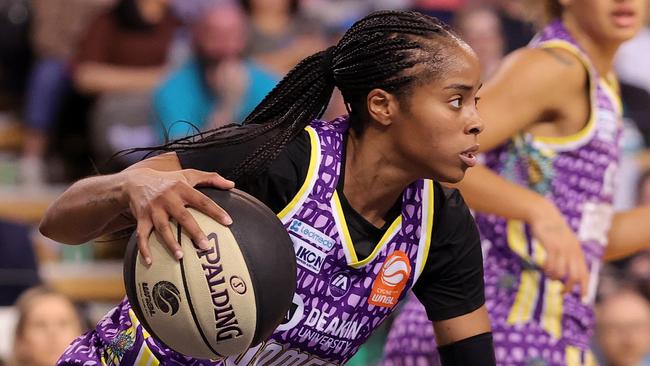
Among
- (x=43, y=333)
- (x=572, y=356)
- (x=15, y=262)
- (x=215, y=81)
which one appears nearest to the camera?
(x=572, y=356)

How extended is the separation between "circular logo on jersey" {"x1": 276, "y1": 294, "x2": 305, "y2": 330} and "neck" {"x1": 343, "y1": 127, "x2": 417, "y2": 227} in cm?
24

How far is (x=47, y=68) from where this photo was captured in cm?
763

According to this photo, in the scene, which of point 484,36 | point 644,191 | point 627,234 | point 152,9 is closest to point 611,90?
point 627,234

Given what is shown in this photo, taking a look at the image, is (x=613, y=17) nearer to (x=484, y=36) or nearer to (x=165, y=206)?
(x=165, y=206)

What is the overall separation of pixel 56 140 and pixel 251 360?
4.81m

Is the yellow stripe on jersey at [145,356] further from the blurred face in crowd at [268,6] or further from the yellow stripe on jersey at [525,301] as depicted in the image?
the blurred face in crowd at [268,6]

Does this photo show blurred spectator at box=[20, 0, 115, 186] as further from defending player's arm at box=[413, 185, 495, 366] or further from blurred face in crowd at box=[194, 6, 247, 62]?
defending player's arm at box=[413, 185, 495, 366]

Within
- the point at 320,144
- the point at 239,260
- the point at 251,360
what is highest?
the point at 320,144

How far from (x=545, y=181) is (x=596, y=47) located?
45 centimetres

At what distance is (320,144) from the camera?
9.83ft

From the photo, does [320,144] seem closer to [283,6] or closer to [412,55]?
[412,55]

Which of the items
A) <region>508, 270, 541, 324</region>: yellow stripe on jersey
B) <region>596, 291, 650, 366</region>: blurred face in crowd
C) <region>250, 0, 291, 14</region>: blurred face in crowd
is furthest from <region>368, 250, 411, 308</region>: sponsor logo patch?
<region>250, 0, 291, 14</region>: blurred face in crowd

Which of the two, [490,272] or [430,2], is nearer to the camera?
[490,272]

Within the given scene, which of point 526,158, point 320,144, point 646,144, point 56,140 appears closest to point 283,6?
point 56,140
